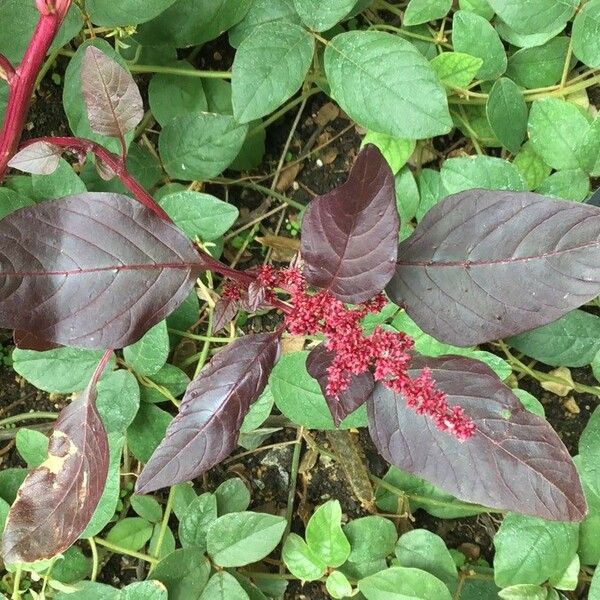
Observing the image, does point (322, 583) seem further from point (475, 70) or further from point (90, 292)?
point (475, 70)

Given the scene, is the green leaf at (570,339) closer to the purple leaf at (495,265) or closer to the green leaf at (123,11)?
the purple leaf at (495,265)

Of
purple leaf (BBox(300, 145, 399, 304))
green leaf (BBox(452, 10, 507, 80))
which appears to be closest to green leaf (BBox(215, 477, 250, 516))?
purple leaf (BBox(300, 145, 399, 304))

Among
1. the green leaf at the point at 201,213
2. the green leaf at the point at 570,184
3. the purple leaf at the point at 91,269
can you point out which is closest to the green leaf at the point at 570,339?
the green leaf at the point at 570,184

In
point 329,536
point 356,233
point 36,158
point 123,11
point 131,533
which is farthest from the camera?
point 131,533

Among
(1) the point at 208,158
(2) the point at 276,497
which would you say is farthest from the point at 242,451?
(1) the point at 208,158

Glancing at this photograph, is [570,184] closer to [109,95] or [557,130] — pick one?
[557,130]

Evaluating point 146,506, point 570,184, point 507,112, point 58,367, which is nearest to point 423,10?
point 507,112
